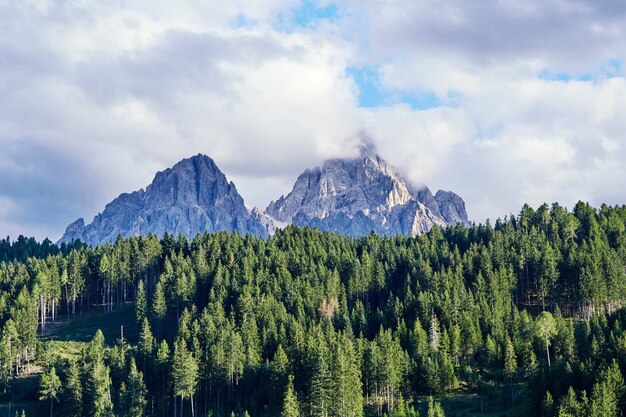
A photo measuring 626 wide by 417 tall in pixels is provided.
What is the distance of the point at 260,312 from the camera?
150250 millimetres

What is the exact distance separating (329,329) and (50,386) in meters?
50.8

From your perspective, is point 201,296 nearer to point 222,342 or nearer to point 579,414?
point 222,342

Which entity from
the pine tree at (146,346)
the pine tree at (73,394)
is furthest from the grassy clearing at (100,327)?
the pine tree at (73,394)

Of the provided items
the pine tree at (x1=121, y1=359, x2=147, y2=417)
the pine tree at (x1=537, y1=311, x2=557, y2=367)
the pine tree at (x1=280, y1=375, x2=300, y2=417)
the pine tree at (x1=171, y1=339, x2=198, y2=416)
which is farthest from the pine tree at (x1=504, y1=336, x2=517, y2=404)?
the pine tree at (x1=121, y1=359, x2=147, y2=417)

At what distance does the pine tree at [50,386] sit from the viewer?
124 meters

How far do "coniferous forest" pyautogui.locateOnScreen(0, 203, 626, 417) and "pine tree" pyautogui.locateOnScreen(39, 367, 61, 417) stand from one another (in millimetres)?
297

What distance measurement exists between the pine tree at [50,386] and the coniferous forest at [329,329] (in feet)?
0.97

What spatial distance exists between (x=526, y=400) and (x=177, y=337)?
2545 inches

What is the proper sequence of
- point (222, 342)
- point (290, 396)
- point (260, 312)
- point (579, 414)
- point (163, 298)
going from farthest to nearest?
point (163, 298)
point (260, 312)
point (222, 342)
point (290, 396)
point (579, 414)

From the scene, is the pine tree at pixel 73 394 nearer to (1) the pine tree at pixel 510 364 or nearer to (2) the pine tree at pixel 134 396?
(2) the pine tree at pixel 134 396

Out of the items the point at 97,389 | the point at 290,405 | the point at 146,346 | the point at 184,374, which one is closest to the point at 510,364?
the point at 290,405

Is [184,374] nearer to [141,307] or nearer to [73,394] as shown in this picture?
[73,394]

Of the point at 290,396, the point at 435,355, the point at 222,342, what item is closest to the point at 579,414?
the point at 435,355

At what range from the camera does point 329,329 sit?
135000mm
